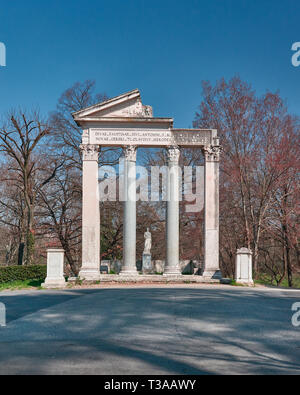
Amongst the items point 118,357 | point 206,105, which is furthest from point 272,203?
point 118,357

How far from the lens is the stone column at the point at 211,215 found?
76.5 ft

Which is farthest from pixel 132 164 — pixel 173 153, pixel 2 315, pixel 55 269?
pixel 2 315

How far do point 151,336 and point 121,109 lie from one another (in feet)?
55.0

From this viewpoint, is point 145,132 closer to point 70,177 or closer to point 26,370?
point 70,177

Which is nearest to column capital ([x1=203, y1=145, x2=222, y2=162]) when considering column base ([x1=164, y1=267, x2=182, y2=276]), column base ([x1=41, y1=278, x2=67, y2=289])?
column base ([x1=164, y1=267, x2=182, y2=276])

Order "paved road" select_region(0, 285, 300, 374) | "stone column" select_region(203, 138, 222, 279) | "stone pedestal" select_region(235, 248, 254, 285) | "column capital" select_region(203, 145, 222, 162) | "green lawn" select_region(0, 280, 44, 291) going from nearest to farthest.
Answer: "paved road" select_region(0, 285, 300, 374), "green lawn" select_region(0, 280, 44, 291), "stone pedestal" select_region(235, 248, 254, 285), "stone column" select_region(203, 138, 222, 279), "column capital" select_region(203, 145, 222, 162)

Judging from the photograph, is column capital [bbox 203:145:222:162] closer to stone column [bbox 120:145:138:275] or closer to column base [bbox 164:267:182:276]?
stone column [bbox 120:145:138:275]

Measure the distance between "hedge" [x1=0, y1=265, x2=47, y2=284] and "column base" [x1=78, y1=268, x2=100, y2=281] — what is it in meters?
3.63

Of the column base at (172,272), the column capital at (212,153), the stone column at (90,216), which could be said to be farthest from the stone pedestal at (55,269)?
the column capital at (212,153)

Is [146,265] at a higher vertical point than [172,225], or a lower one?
lower

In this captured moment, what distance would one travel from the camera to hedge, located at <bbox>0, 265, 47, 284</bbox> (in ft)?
79.2

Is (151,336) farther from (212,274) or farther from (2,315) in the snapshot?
(212,274)

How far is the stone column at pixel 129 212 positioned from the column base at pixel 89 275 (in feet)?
4.68

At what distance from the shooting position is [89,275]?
22984mm
